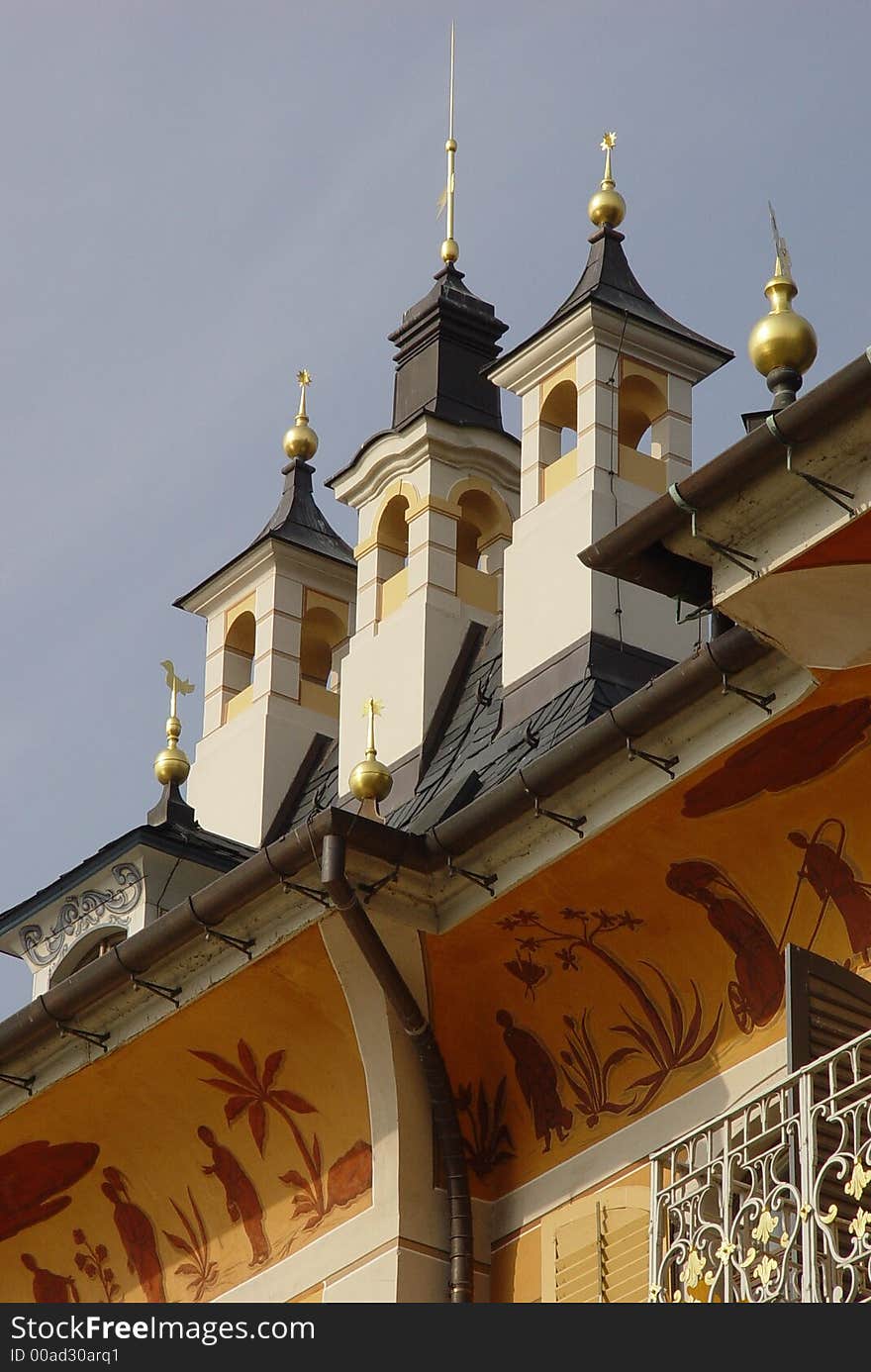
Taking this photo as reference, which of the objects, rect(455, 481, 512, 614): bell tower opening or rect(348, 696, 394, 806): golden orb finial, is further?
rect(455, 481, 512, 614): bell tower opening

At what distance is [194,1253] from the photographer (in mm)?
13633

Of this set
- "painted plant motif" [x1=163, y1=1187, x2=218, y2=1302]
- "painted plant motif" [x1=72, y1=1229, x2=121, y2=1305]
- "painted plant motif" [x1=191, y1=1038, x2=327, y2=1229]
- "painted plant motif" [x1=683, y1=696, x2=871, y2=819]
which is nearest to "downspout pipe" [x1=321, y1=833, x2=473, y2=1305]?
Result: "painted plant motif" [x1=191, y1=1038, x2=327, y2=1229]

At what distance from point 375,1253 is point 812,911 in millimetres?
2157

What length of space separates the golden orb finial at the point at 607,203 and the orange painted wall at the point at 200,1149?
191 inches

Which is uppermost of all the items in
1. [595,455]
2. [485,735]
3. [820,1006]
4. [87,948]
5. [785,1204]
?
[595,455]

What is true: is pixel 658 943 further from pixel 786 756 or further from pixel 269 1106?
pixel 269 1106

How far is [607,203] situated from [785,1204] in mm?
7303

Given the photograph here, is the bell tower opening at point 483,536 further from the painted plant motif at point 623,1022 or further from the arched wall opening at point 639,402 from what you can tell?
the painted plant motif at point 623,1022

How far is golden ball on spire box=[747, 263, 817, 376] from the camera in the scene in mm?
10867

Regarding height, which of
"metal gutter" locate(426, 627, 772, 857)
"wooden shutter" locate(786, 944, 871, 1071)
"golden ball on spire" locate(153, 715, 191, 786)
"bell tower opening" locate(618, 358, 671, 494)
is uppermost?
"bell tower opening" locate(618, 358, 671, 494)

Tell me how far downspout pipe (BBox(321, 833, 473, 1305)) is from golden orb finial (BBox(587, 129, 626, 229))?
197 inches

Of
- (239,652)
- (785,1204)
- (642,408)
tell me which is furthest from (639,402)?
(785,1204)

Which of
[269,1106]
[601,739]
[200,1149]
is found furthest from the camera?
[200,1149]

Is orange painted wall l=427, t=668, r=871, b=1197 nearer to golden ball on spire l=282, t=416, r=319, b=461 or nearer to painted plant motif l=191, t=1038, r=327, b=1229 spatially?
painted plant motif l=191, t=1038, r=327, b=1229
